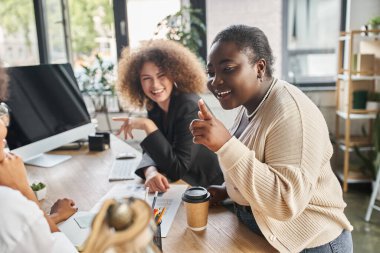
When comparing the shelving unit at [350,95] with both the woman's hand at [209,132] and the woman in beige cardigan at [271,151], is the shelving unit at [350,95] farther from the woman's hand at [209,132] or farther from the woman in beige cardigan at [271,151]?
the woman's hand at [209,132]

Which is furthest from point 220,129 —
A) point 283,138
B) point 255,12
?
point 255,12

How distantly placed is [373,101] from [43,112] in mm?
2518

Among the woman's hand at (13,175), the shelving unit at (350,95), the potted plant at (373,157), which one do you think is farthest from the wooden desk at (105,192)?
the potted plant at (373,157)

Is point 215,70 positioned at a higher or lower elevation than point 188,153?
higher

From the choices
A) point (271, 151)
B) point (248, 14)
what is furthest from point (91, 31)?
point (271, 151)

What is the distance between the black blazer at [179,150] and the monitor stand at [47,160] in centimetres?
46

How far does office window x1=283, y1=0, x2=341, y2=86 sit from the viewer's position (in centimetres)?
341

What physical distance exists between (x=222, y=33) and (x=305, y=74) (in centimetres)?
278

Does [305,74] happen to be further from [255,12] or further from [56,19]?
[56,19]

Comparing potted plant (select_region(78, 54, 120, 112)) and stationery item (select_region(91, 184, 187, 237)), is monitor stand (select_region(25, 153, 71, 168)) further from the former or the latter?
potted plant (select_region(78, 54, 120, 112))

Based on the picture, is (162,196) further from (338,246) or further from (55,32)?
(55,32)

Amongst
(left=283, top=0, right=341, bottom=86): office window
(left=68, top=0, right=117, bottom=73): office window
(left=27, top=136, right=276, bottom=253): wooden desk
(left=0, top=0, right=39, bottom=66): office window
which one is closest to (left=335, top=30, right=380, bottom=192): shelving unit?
(left=283, top=0, right=341, bottom=86): office window

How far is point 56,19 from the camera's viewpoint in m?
3.51

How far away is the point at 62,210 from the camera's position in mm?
1123
